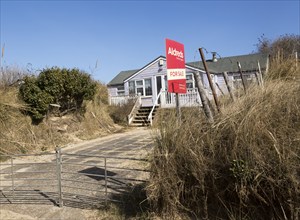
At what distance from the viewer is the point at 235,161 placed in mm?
3523

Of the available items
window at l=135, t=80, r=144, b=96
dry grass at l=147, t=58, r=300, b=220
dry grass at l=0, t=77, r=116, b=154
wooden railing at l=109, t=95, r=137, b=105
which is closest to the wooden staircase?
wooden railing at l=109, t=95, r=137, b=105

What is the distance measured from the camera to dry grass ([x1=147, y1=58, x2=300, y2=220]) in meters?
3.32

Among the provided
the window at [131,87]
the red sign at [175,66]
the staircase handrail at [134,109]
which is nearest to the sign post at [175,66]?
the red sign at [175,66]

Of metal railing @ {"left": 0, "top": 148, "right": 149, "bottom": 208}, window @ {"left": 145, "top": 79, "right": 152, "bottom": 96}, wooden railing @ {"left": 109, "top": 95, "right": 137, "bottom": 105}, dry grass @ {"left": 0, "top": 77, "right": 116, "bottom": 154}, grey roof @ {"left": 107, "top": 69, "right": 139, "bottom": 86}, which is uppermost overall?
grey roof @ {"left": 107, "top": 69, "right": 139, "bottom": 86}

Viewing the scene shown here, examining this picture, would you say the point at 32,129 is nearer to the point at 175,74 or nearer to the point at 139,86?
the point at 175,74

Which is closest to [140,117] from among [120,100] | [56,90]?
[120,100]

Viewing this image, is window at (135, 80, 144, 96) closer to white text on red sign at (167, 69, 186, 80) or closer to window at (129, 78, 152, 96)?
window at (129, 78, 152, 96)

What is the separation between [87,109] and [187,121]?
13.0 meters

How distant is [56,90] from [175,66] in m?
9.43

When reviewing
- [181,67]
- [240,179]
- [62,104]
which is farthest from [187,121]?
[62,104]

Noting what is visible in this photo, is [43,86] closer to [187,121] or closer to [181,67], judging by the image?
[181,67]

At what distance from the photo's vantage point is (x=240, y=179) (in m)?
3.51

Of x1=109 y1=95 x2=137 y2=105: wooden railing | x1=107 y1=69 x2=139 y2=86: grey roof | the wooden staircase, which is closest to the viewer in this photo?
the wooden staircase

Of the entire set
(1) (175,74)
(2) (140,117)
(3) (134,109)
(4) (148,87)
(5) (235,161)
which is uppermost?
(4) (148,87)
